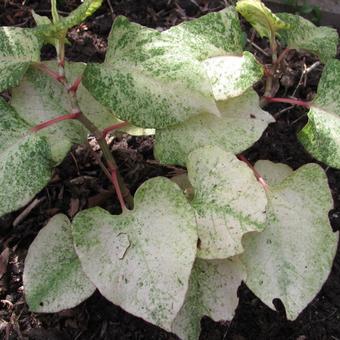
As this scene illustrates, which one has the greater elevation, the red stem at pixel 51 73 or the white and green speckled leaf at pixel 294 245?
the red stem at pixel 51 73

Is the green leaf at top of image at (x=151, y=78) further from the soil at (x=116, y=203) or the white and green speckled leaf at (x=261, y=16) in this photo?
the soil at (x=116, y=203)

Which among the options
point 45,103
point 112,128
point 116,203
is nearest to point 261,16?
point 112,128

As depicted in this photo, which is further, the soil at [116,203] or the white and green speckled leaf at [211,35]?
the soil at [116,203]

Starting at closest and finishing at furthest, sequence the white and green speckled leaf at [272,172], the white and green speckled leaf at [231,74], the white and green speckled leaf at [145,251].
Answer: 1. the white and green speckled leaf at [145,251]
2. the white and green speckled leaf at [231,74]
3. the white and green speckled leaf at [272,172]

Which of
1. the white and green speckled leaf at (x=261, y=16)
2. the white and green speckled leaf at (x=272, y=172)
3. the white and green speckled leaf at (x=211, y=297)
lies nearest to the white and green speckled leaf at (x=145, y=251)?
the white and green speckled leaf at (x=211, y=297)

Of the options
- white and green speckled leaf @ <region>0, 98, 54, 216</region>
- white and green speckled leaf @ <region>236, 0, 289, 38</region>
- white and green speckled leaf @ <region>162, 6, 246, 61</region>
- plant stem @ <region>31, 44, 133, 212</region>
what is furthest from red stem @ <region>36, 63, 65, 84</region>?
white and green speckled leaf @ <region>236, 0, 289, 38</region>

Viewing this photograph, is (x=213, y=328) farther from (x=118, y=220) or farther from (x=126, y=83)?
(x=126, y=83)

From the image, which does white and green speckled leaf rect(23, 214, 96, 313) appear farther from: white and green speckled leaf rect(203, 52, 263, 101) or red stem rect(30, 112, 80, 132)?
white and green speckled leaf rect(203, 52, 263, 101)
